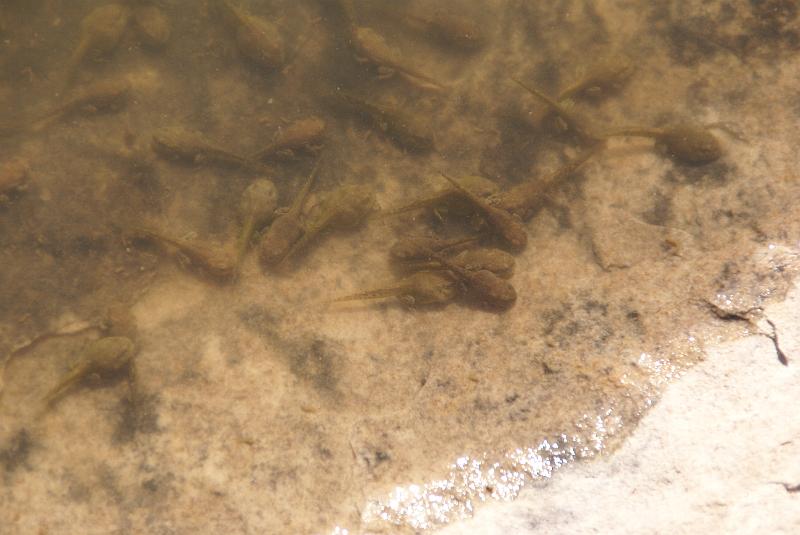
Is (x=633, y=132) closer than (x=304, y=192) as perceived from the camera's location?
Yes

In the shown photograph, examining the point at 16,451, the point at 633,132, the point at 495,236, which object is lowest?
the point at 16,451

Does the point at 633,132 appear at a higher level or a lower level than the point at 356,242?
higher

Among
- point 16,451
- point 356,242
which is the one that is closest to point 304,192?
point 356,242

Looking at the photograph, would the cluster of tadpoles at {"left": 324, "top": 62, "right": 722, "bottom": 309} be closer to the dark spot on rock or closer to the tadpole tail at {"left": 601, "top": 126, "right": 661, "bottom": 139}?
the tadpole tail at {"left": 601, "top": 126, "right": 661, "bottom": 139}

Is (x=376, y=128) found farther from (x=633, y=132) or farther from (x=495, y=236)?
(x=633, y=132)

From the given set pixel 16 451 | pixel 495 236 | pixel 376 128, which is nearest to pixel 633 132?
pixel 495 236

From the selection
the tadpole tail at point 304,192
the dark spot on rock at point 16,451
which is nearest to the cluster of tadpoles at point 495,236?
the tadpole tail at point 304,192

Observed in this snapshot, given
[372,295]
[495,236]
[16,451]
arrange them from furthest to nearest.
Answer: [495,236] → [372,295] → [16,451]

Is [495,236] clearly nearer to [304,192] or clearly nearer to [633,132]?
[633,132]

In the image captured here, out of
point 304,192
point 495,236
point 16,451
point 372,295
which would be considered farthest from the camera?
point 304,192
